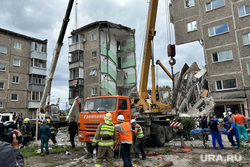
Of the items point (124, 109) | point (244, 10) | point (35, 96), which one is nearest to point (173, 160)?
point (124, 109)

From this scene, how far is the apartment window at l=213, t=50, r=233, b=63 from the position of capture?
2005cm

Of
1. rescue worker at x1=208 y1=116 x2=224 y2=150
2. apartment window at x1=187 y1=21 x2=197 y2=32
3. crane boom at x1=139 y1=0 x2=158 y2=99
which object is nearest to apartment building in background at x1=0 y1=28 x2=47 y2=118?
crane boom at x1=139 y1=0 x2=158 y2=99

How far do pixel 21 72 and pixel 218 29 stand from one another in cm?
2783

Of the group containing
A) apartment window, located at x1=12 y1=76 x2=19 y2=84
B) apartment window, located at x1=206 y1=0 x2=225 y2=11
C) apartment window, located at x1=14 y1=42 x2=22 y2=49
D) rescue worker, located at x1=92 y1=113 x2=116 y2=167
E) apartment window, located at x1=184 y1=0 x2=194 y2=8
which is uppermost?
apartment window, located at x1=184 y1=0 x2=194 y2=8

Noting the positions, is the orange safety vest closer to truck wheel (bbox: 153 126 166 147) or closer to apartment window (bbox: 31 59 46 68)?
truck wheel (bbox: 153 126 166 147)

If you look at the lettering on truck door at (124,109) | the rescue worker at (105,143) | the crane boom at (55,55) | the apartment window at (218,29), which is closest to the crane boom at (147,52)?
the lettering on truck door at (124,109)

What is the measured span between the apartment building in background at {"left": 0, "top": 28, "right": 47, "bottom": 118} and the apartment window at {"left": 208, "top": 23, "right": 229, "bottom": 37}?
83.0 ft

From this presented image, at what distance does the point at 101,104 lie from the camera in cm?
861

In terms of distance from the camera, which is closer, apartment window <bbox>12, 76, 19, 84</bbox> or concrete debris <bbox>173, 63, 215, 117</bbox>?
concrete debris <bbox>173, 63, 215, 117</bbox>

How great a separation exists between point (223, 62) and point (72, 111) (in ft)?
A: 53.6

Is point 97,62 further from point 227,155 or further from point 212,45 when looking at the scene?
point 227,155

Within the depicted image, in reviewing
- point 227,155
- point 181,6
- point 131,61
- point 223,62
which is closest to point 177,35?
point 181,6

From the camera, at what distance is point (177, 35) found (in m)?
24.2

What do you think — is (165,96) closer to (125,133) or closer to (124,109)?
(124,109)
